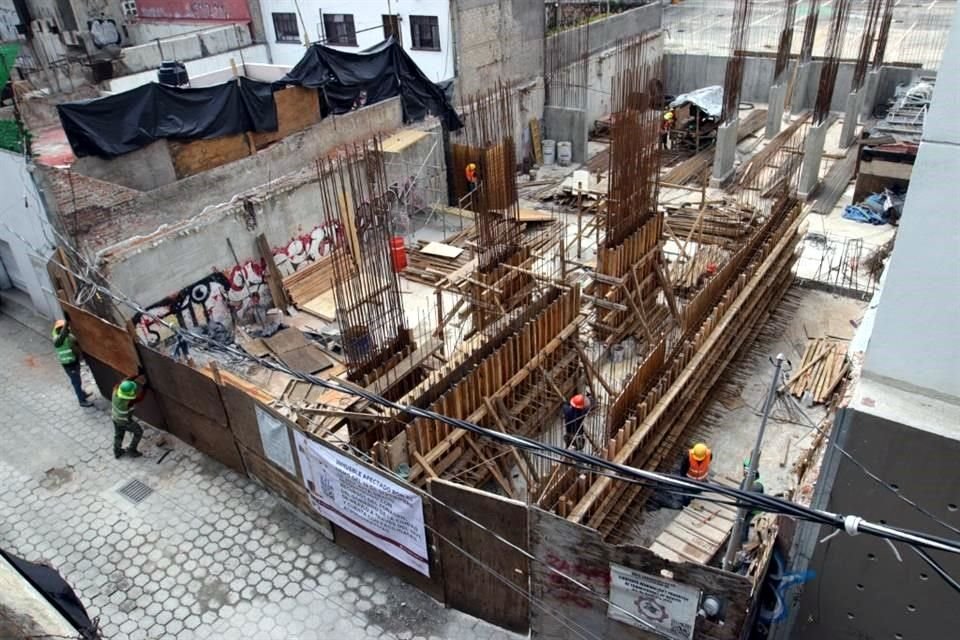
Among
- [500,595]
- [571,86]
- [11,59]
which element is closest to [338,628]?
[500,595]

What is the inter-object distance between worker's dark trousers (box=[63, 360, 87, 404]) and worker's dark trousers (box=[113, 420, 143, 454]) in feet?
5.70

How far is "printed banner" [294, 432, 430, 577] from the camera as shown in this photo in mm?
8094

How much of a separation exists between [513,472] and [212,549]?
455 centimetres

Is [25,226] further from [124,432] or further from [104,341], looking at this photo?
[124,432]

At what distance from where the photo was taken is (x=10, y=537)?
33.6 feet

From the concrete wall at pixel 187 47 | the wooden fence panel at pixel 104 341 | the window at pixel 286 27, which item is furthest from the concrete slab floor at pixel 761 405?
the concrete wall at pixel 187 47

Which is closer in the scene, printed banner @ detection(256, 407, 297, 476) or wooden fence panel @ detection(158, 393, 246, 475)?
printed banner @ detection(256, 407, 297, 476)

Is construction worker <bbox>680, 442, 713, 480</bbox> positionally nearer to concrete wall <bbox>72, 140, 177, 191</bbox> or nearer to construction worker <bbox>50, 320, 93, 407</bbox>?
construction worker <bbox>50, 320, 93, 407</bbox>

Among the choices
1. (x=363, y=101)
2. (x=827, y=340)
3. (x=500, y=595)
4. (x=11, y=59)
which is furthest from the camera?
(x=363, y=101)

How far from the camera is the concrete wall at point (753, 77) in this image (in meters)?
26.5

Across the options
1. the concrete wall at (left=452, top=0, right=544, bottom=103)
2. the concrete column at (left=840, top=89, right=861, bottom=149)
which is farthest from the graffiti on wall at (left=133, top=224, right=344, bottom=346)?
the concrete column at (left=840, top=89, right=861, bottom=149)

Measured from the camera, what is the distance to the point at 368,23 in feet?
78.3

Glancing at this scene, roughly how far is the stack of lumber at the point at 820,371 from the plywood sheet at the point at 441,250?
8.25m

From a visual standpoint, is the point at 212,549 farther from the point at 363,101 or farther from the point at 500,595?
the point at 363,101
